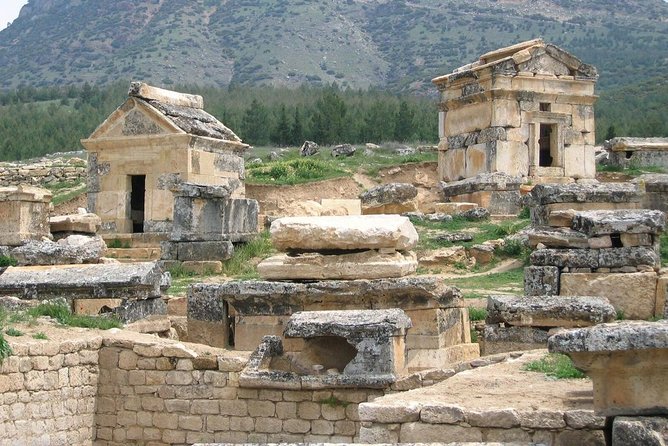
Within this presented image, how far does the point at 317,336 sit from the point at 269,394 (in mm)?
648

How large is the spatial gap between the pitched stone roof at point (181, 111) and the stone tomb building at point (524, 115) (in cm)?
570

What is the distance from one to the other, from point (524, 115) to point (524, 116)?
0.02 metres

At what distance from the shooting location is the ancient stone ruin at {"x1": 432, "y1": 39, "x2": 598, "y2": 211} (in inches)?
875

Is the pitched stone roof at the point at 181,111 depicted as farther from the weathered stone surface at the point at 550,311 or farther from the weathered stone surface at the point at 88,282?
the weathered stone surface at the point at 550,311

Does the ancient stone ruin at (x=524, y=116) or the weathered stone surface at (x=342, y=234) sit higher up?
the ancient stone ruin at (x=524, y=116)

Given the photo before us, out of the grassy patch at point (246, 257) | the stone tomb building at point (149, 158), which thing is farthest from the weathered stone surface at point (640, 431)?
the stone tomb building at point (149, 158)

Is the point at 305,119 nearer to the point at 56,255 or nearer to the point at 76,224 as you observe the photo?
the point at 76,224

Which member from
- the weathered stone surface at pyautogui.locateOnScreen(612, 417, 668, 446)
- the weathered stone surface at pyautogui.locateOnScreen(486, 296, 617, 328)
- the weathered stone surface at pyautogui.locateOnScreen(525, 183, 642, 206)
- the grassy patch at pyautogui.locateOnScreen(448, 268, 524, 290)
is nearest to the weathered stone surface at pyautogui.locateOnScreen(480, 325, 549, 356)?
the weathered stone surface at pyautogui.locateOnScreen(486, 296, 617, 328)

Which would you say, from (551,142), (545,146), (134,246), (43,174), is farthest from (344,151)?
(134,246)

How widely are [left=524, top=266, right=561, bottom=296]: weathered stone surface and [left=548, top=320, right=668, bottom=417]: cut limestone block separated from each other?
5.60 meters

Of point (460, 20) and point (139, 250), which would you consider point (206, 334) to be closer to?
point (139, 250)

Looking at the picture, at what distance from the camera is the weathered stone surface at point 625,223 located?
36.3 ft

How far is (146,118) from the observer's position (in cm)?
1872

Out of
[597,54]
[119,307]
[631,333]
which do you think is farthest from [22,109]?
[631,333]
